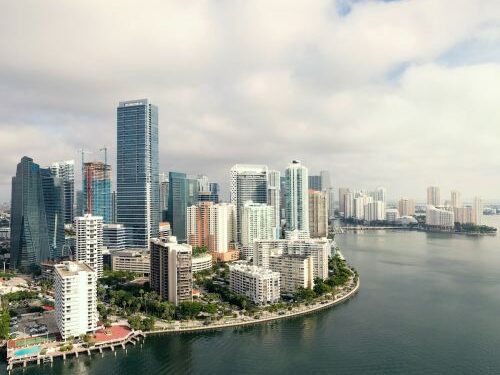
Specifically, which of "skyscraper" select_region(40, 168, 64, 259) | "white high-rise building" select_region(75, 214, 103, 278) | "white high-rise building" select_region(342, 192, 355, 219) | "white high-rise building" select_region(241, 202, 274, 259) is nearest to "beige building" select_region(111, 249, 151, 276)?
"white high-rise building" select_region(75, 214, 103, 278)

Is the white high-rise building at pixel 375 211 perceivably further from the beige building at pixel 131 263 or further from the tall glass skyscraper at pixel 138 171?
the beige building at pixel 131 263

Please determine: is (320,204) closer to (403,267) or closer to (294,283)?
(403,267)

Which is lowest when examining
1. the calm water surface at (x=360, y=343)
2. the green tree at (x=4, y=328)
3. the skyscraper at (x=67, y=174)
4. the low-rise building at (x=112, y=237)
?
the calm water surface at (x=360, y=343)

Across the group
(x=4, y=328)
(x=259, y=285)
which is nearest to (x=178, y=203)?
(x=259, y=285)

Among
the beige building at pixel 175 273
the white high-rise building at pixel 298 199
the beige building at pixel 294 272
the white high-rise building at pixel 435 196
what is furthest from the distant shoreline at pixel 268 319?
the white high-rise building at pixel 435 196

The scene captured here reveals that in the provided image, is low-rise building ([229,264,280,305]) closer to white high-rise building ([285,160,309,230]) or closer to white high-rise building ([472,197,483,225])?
white high-rise building ([285,160,309,230])
